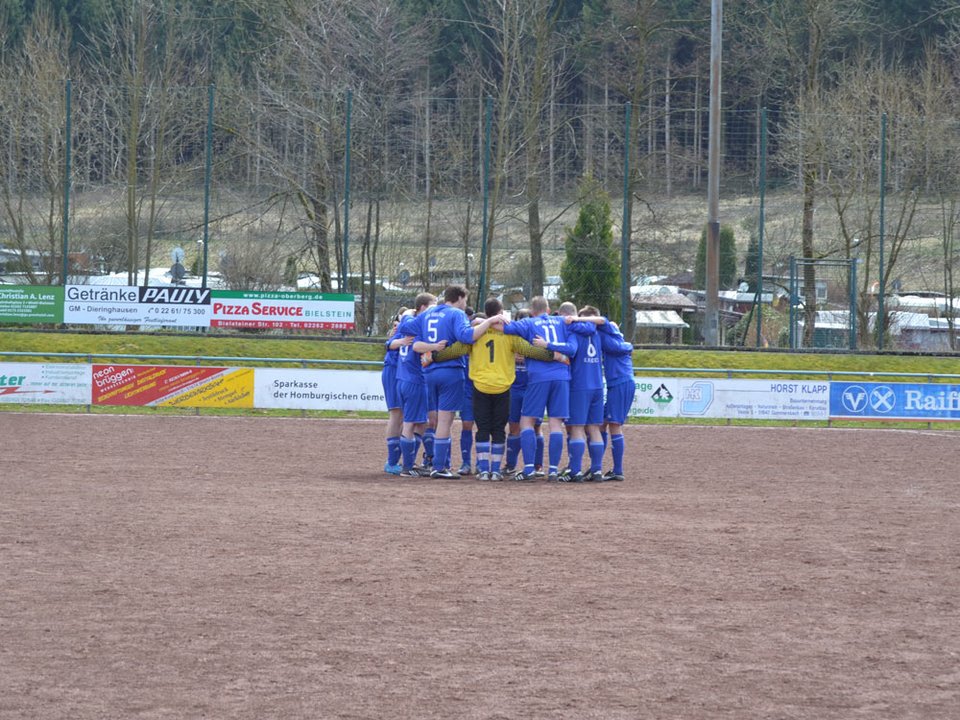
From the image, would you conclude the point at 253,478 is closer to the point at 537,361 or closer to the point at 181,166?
the point at 537,361

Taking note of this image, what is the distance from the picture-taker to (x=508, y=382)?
44.5 ft

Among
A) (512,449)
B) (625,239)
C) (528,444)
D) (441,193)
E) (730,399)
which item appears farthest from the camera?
(441,193)

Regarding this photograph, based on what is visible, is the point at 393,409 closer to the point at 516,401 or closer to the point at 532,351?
the point at 516,401

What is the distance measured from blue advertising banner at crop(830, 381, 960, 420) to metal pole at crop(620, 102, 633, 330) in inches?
339

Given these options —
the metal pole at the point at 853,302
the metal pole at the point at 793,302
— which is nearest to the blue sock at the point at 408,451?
the metal pole at the point at 793,302

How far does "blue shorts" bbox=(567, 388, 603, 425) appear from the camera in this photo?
45.0 feet

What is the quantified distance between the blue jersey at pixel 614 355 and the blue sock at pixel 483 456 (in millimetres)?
1541

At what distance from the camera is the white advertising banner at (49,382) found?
23.1m

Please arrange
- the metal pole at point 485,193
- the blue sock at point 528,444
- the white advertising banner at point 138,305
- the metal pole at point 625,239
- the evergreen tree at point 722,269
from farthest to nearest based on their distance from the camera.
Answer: the evergreen tree at point 722,269 < the metal pole at point 625,239 < the metal pole at point 485,193 < the white advertising banner at point 138,305 < the blue sock at point 528,444

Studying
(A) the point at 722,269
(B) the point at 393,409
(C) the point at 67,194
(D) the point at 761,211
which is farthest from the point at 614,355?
(A) the point at 722,269

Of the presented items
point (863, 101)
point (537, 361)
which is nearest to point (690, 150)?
point (863, 101)

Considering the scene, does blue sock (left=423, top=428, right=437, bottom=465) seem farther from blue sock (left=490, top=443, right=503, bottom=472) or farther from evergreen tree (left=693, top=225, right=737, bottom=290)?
evergreen tree (left=693, top=225, right=737, bottom=290)

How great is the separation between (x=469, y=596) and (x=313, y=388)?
15586mm

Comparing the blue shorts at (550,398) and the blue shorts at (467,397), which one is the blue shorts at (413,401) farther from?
the blue shorts at (550,398)
